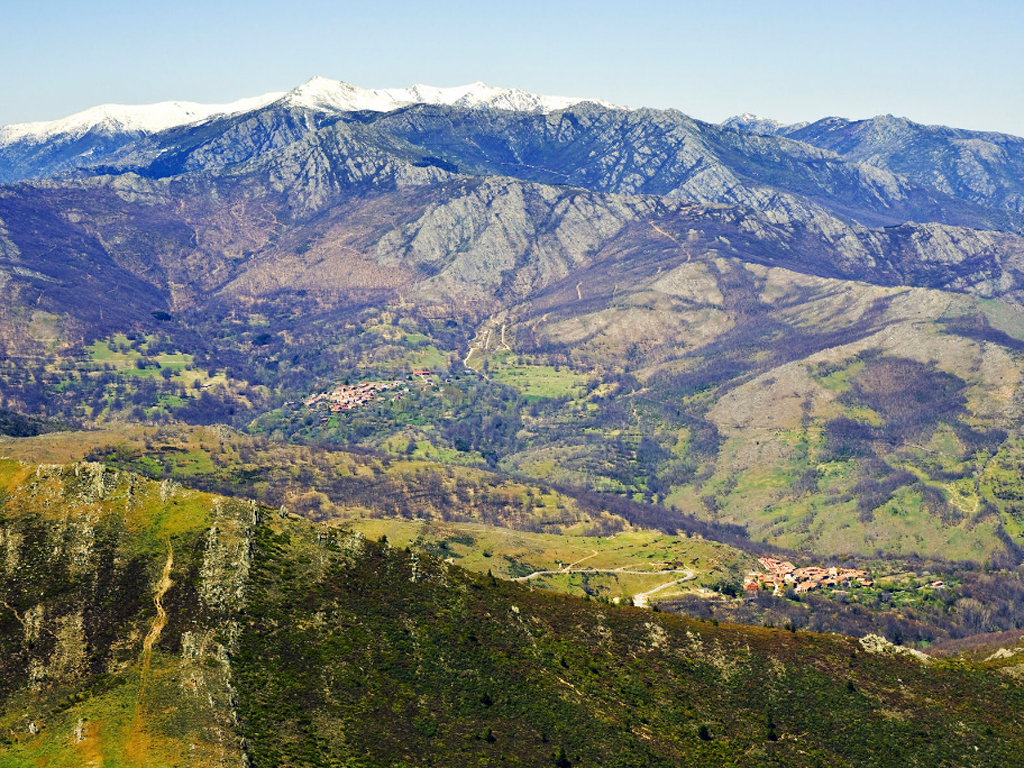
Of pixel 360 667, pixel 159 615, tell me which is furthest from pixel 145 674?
pixel 360 667

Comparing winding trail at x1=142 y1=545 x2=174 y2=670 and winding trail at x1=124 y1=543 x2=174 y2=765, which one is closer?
winding trail at x1=124 y1=543 x2=174 y2=765

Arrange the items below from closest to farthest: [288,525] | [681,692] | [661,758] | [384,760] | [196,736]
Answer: [196,736]
[384,760]
[661,758]
[681,692]
[288,525]

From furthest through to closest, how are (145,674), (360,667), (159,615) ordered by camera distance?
(360,667)
(159,615)
(145,674)

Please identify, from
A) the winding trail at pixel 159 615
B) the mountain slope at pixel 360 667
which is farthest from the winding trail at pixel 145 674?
the mountain slope at pixel 360 667

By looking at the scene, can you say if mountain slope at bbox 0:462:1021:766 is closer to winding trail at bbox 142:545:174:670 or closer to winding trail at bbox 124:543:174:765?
winding trail at bbox 124:543:174:765

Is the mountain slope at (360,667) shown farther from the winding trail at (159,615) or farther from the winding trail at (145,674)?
the winding trail at (159,615)

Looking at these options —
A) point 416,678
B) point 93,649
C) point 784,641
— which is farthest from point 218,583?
point 784,641

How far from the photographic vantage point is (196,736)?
9694 cm

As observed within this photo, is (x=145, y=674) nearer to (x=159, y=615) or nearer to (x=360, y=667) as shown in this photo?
(x=159, y=615)

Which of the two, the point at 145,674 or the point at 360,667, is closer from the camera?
the point at 145,674

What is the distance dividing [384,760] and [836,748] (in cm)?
6616

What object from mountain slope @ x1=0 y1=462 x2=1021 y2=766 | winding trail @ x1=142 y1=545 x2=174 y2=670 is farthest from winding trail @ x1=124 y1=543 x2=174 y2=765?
mountain slope @ x1=0 y1=462 x2=1021 y2=766

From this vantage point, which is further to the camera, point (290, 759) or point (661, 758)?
point (661, 758)

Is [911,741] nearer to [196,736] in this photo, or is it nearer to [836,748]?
[836,748]
